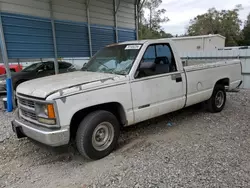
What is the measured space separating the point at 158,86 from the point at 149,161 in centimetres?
141

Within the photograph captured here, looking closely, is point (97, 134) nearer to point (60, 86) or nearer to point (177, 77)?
point (60, 86)

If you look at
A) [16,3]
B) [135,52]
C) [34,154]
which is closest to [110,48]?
[135,52]

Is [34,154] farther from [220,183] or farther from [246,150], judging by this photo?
[246,150]

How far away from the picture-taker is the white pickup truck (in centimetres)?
287

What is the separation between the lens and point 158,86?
3.93 meters

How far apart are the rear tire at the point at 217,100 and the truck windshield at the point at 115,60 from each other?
265 centimetres

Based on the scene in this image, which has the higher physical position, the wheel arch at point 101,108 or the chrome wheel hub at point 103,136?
the wheel arch at point 101,108

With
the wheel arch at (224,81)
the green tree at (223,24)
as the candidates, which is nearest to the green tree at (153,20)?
the green tree at (223,24)

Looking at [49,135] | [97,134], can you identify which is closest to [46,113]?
[49,135]

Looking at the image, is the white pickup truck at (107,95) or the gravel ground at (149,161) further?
the white pickup truck at (107,95)

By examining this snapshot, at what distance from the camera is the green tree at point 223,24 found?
37781 mm

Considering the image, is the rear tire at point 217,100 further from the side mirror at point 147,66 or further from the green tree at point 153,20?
the green tree at point 153,20

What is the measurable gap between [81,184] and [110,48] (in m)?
2.82

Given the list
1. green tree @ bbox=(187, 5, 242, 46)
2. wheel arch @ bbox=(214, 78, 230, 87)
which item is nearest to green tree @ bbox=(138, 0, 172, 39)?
green tree @ bbox=(187, 5, 242, 46)
